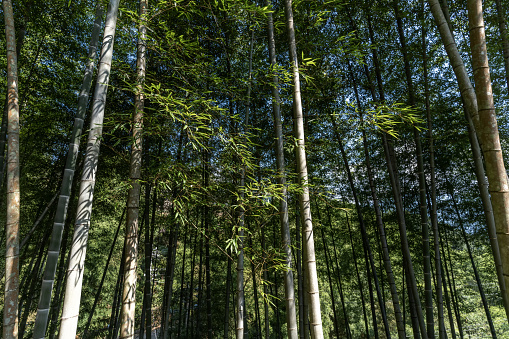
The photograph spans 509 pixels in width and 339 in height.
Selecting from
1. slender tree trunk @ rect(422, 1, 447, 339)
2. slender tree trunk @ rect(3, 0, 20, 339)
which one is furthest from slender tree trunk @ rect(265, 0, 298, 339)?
slender tree trunk @ rect(422, 1, 447, 339)

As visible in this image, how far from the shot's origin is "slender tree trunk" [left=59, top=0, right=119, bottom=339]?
1.54 meters

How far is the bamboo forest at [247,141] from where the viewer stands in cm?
189

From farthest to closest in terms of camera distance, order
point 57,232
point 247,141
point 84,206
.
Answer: point 247,141
point 57,232
point 84,206

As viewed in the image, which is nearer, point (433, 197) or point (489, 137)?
point (489, 137)

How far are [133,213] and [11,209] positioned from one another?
1.06 metres

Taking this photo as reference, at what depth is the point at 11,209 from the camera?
2170 millimetres

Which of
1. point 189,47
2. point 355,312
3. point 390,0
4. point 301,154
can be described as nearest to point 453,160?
point 390,0

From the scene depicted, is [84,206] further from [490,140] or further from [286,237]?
[490,140]

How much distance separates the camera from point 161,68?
401 cm

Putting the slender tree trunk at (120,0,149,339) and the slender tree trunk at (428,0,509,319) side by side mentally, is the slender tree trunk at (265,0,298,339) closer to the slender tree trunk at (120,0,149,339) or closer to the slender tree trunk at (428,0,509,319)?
the slender tree trunk at (120,0,149,339)

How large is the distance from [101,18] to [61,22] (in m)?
2.09

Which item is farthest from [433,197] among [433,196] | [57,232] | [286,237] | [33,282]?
[33,282]

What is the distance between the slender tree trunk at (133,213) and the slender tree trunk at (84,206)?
24 centimetres

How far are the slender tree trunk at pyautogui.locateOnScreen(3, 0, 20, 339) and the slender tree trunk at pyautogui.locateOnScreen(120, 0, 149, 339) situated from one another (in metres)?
0.99
